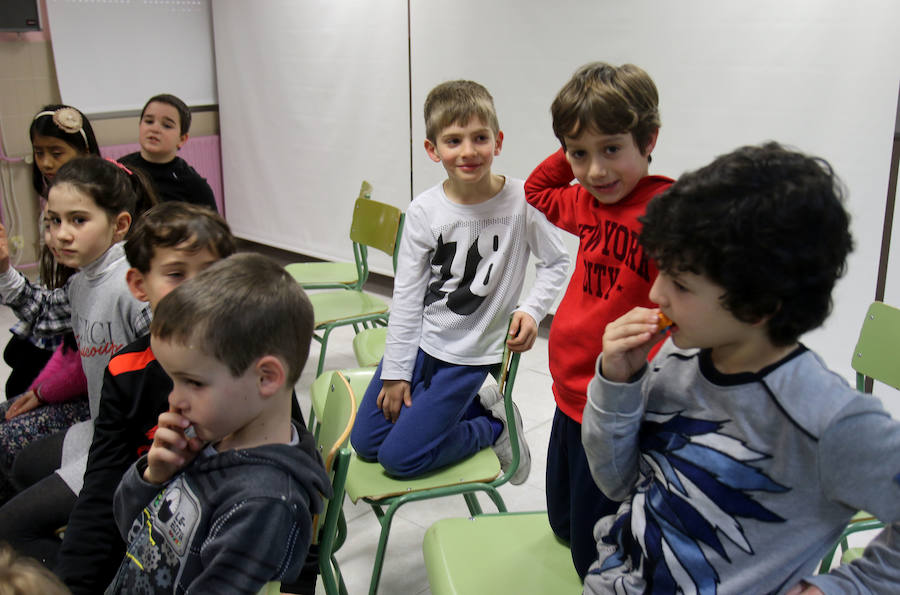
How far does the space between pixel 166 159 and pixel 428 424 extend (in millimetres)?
1938

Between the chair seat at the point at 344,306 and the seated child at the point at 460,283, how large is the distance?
861mm

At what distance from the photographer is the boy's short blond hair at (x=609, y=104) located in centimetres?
131

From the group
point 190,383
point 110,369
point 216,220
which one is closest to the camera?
point 190,383

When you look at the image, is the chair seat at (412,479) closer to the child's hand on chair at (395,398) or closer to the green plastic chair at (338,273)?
the child's hand on chair at (395,398)

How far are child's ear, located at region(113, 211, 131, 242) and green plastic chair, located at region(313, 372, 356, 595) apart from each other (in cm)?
71

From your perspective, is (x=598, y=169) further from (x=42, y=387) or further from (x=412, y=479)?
(x=42, y=387)

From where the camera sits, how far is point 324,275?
3344 millimetres

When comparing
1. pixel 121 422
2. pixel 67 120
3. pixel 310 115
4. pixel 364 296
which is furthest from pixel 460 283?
pixel 310 115

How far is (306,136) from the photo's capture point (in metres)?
4.84

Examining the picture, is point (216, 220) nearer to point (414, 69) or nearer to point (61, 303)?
point (61, 303)

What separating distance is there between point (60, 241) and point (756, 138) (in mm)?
2443

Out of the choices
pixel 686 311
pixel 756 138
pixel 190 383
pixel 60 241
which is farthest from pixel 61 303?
pixel 756 138

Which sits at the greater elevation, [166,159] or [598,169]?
[598,169]

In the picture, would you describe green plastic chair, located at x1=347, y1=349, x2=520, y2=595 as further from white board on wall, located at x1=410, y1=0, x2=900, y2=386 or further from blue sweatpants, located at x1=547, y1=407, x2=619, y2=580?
white board on wall, located at x1=410, y1=0, x2=900, y2=386
